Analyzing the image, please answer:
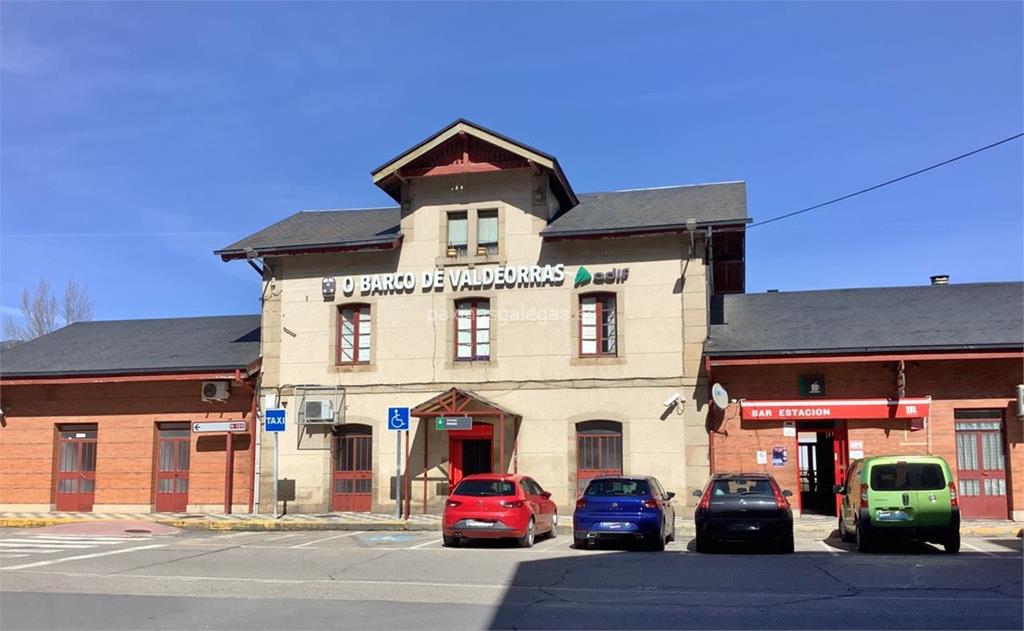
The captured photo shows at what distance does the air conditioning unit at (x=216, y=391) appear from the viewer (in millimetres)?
25391

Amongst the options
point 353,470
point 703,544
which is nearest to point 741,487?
point 703,544

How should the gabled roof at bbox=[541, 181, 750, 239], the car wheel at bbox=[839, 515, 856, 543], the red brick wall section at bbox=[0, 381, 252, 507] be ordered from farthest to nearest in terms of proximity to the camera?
the red brick wall section at bbox=[0, 381, 252, 507], the gabled roof at bbox=[541, 181, 750, 239], the car wheel at bbox=[839, 515, 856, 543]

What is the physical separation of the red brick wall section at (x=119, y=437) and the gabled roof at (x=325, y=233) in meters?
3.96

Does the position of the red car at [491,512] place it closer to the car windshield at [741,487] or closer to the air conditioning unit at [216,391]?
the car windshield at [741,487]

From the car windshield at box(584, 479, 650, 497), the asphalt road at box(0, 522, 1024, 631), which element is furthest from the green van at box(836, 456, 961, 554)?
the car windshield at box(584, 479, 650, 497)

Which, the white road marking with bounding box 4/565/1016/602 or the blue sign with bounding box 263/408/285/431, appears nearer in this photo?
the white road marking with bounding box 4/565/1016/602

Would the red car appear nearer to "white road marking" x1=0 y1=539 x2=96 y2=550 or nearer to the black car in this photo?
the black car

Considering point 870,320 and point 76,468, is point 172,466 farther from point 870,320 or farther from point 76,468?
point 870,320

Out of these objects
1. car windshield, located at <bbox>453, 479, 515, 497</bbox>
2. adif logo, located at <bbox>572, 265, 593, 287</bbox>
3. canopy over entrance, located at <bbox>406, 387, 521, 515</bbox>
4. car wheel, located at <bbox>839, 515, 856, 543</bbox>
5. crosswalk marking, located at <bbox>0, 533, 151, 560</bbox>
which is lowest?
crosswalk marking, located at <bbox>0, 533, 151, 560</bbox>

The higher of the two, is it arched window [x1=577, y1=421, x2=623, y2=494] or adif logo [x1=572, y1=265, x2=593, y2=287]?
adif logo [x1=572, y1=265, x2=593, y2=287]

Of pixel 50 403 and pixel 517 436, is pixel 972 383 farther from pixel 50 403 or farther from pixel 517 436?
pixel 50 403

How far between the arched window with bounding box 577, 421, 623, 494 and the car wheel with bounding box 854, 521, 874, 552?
814 cm

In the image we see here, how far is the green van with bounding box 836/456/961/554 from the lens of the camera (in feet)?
49.0

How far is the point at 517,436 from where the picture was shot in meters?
23.7
